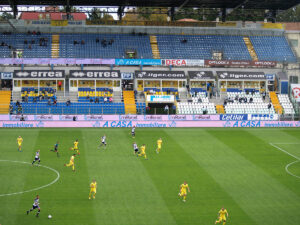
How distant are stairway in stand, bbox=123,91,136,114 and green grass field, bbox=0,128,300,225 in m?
11.3

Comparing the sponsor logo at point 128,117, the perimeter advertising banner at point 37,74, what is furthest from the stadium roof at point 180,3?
the sponsor logo at point 128,117

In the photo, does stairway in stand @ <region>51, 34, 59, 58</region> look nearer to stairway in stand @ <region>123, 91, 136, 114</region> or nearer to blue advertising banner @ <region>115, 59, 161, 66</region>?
blue advertising banner @ <region>115, 59, 161, 66</region>

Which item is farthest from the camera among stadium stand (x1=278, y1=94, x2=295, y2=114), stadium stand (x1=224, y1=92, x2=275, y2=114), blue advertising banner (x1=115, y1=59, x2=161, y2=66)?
blue advertising banner (x1=115, y1=59, x2=161, y2=66)

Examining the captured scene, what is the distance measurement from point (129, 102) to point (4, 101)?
16.3 m

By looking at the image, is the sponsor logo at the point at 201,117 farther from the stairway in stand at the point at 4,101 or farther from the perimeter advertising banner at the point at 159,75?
the stairway in stand at the point at 4,101

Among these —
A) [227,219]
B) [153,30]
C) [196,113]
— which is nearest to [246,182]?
[227,219]

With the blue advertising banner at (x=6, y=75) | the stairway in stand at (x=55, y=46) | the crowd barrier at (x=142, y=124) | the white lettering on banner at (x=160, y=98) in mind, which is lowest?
the crowd barrier at (x=142, y=124)

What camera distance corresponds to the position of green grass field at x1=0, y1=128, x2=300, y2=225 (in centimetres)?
2794

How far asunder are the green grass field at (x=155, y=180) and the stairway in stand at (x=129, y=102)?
1128 centimetres

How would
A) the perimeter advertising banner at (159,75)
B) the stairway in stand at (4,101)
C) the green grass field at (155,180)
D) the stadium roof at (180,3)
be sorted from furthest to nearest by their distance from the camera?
1. the stadium roof at (180,3)
2. the perimeter advertising banner at (159,75)
3. the stairway in stand at (4,101)
4. the green grass field at (155,180)

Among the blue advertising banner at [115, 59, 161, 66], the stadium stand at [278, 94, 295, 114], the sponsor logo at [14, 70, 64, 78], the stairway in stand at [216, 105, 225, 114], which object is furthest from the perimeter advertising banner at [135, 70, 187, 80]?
the stadium stand at [278, 94, 295, 114]

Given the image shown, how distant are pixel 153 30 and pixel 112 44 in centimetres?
755

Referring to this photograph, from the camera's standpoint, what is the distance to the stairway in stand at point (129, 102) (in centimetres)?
6456

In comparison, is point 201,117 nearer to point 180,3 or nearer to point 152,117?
point 152,117
